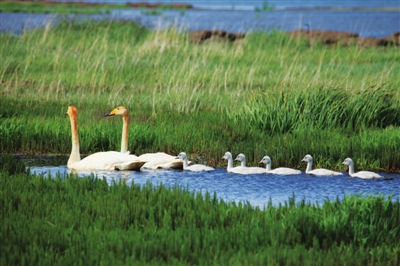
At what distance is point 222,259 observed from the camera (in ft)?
23.1

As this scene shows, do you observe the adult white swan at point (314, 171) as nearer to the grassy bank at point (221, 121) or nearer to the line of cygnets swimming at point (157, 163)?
the line of cygnets swimming at point (157, 163)

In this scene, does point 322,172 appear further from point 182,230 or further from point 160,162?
point 182,230

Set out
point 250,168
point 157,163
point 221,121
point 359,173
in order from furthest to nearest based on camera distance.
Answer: point 221,121 < point 157,163 < point 250,168 < point 359,173

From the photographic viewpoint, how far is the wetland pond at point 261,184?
10.5 meters

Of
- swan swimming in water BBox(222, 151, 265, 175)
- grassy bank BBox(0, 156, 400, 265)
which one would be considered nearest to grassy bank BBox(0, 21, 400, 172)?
swan swimming in water BBox(222, 151, 265, 175)

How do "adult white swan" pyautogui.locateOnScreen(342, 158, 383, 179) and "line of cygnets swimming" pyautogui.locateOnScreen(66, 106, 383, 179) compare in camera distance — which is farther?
"line of cygnets swimming" pyautogui.locateOnScreen(66, 106, 383, 179)

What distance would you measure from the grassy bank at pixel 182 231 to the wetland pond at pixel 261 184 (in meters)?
1.18

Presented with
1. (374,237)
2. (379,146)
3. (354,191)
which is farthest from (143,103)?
(374,237)

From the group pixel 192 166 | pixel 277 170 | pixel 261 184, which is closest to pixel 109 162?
pixel 192 166

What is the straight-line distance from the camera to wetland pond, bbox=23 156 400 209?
10.5 meters

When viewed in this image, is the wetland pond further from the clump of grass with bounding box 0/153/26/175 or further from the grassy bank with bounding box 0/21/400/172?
the grassy bank with bounding box 0/21/400/172

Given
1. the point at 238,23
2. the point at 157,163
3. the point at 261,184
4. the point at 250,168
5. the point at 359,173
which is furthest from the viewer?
the point at 238,23

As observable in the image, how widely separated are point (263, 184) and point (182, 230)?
11.1 ft

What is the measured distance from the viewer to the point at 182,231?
792cm
